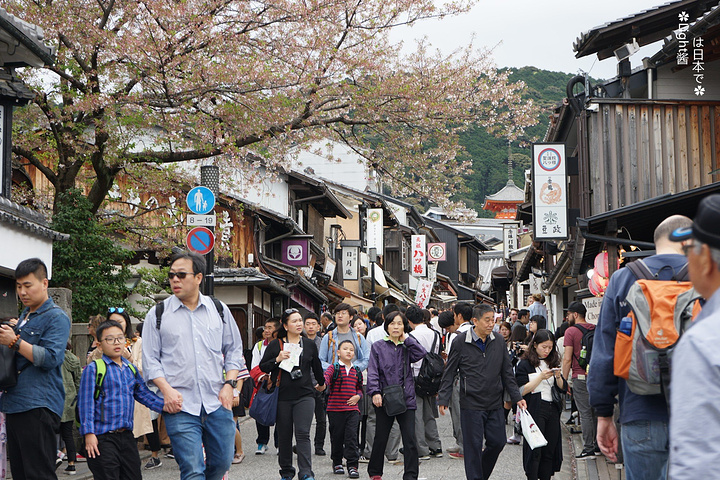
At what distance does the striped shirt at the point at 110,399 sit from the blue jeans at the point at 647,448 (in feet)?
11.6

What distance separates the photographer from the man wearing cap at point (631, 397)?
→ 4254 millimetres

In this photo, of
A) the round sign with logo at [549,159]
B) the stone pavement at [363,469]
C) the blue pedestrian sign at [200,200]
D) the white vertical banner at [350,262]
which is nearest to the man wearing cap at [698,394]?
the stone pavement at [363,469]

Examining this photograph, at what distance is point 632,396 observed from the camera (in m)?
4.35

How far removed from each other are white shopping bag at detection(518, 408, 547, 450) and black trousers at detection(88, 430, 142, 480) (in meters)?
3.59

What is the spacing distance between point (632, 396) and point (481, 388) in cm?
387

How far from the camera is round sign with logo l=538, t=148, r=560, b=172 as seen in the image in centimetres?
1691

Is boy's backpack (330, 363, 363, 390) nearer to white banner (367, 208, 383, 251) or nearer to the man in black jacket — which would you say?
the man in black jacket

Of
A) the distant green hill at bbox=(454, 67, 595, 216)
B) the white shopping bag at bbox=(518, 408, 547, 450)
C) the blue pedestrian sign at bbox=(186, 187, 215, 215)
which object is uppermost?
the distant green hill at bbox=(454, 67, 595, 216)

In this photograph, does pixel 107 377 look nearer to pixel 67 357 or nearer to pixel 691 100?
pixel 67 357

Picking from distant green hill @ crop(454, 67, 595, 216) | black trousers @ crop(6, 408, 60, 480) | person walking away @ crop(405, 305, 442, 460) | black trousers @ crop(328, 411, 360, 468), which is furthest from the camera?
distant green hill @ crop(454, 67, 595, 216)

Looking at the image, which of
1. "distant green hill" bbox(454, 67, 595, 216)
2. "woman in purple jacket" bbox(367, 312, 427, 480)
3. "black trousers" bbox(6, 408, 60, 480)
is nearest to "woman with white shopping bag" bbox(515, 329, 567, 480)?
"woman in purple jacket" bbox(367, 312, 427, 480)

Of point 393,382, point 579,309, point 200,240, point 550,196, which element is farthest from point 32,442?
point 550,196

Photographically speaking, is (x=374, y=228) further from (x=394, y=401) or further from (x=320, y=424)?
(x=394, y=401)

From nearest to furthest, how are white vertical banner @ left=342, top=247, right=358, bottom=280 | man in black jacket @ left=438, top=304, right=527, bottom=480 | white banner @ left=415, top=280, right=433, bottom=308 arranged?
man in black jacket @ left=438, top=304, right=527, bottom=480
white vertical banner @ left=342, top=247, right=358, bottom=280
white banner @ left=415, top=280, right=433, bottom=308
